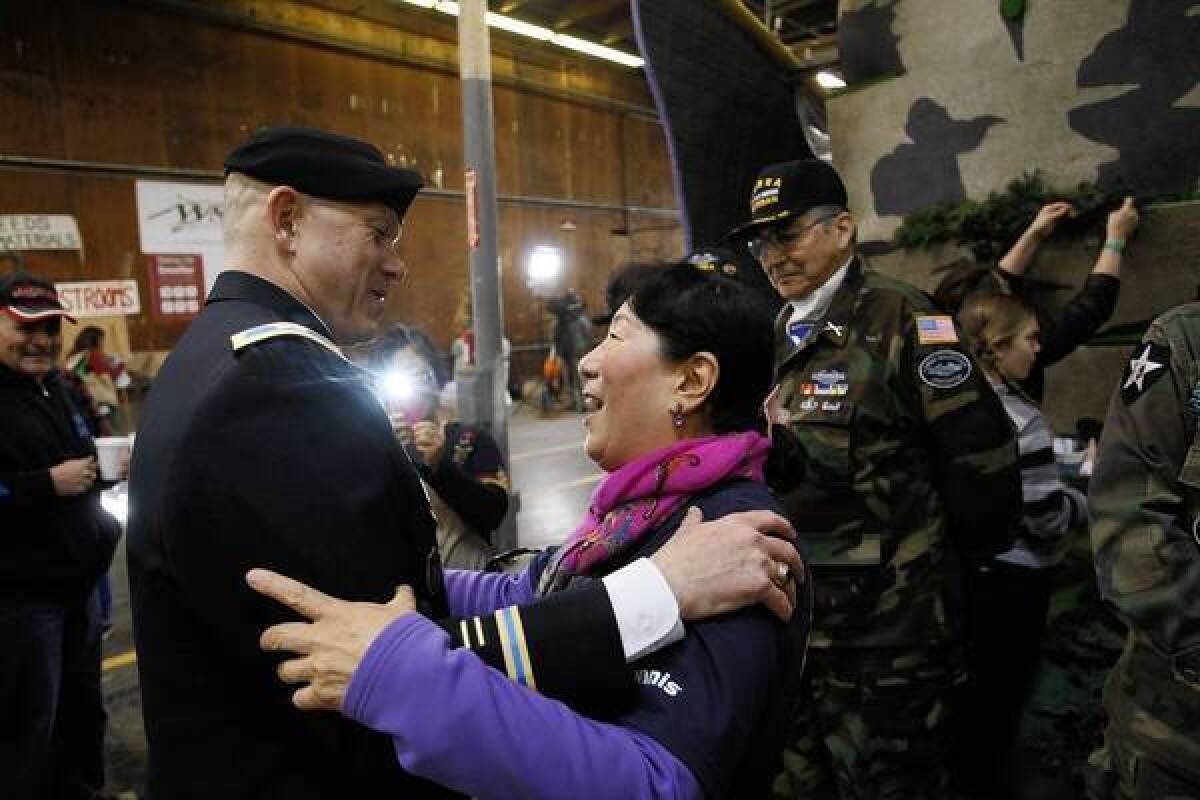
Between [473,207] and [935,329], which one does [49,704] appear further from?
[935,329]

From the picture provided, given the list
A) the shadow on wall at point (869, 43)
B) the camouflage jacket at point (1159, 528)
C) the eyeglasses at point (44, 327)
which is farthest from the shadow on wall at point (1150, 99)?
the eyeglasses at point (44, 327)

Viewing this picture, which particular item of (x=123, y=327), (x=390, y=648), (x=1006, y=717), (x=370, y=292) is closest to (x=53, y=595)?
(x=370, y=292)

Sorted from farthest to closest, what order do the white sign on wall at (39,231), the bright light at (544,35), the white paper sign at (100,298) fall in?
1. the bright light at (544,35)
2. the white paper sign at (100,298)
3. the white sign on wall at (39,231)

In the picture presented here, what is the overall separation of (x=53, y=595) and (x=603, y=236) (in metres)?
14.6

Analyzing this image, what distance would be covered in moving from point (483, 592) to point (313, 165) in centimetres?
88

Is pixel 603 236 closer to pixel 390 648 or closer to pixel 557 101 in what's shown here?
pixel 557 101

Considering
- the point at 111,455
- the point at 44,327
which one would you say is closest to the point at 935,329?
the point at 111,455

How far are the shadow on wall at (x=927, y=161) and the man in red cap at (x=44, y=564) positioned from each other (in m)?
3.59

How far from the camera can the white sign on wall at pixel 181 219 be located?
10.7 metres

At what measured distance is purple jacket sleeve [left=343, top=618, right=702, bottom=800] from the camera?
916mm

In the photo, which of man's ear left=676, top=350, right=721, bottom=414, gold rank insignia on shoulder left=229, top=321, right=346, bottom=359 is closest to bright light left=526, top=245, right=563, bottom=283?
man's ear left=676, top=350, right=721, bottom=414

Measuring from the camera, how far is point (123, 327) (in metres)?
10.5

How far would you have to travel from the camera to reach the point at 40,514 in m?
2.84

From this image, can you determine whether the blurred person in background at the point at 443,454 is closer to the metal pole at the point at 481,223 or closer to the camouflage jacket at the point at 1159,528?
the metal pole at the point at 481,223
